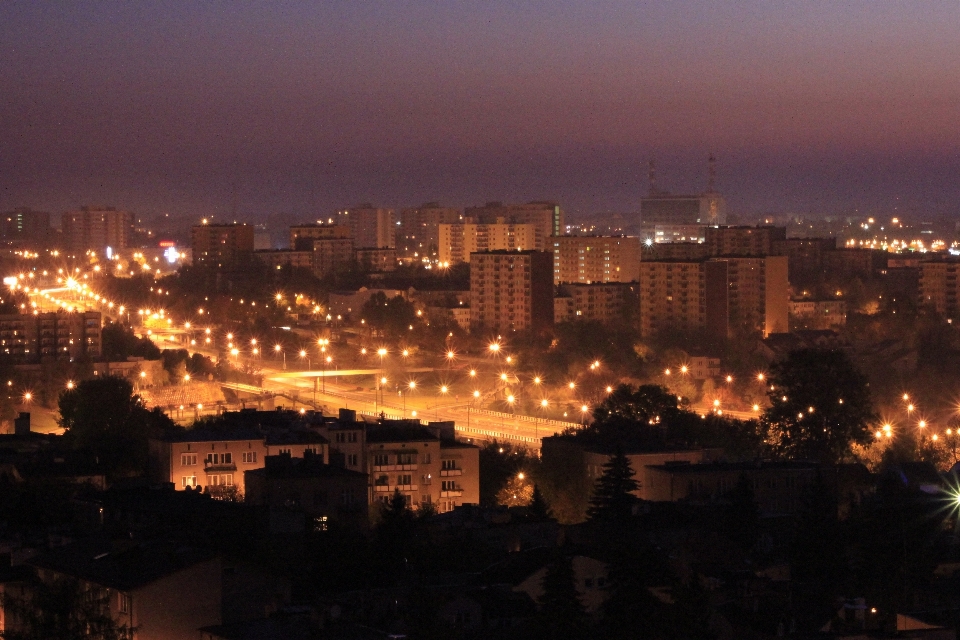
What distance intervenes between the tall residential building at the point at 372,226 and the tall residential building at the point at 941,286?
24.0 metres

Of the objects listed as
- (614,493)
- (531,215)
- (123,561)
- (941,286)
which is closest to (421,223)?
(531,215)

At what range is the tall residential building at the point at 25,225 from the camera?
58.0 meters

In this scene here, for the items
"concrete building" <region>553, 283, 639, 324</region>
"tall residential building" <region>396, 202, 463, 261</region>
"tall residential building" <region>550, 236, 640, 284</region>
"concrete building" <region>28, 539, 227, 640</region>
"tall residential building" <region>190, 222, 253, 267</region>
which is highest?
"tall residential building" <region>396, 202, 463, 261</region>

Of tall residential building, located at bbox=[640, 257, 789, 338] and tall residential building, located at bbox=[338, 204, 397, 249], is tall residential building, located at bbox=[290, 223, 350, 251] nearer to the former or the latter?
tall residential building, located at bbox=[338, 204, 397, 249]

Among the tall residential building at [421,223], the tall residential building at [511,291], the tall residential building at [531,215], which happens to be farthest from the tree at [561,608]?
the tall residential building at [421,223]

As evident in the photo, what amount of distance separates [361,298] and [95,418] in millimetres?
16235

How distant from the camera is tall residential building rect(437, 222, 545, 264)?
39.8 meters

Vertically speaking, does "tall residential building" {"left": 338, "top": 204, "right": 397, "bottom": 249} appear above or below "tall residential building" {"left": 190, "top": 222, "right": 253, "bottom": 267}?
above

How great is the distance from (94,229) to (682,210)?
17459 millimetres

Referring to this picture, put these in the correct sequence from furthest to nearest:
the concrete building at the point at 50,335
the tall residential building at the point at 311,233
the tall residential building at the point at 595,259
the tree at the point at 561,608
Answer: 1. the tall residential building at the point at 311,233
2. the tall residential building at the point at 595,259
3. the concrete building at the point at 50,335
4. the tree at the point at 561,608

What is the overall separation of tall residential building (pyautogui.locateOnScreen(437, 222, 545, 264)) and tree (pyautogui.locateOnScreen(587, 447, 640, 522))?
90.5 ft

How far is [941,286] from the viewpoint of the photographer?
1133 inches

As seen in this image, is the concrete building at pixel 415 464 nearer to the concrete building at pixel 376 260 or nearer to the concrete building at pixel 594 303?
the concrete building at pixel 594 303

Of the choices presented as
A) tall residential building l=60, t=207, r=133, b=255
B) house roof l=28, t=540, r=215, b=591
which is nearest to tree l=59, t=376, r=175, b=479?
house roof l=28, t=540, r=215, b=591
